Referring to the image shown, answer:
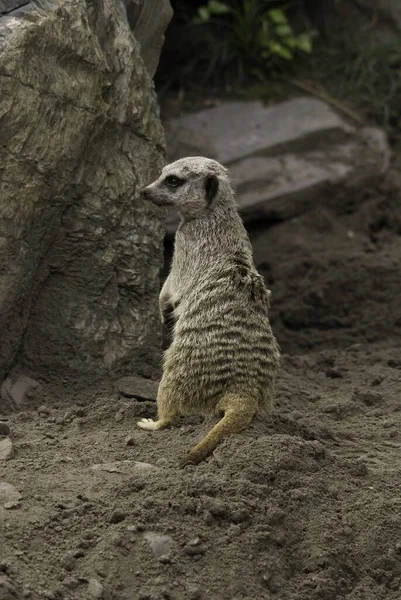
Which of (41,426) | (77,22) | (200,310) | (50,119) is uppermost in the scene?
(77,22)

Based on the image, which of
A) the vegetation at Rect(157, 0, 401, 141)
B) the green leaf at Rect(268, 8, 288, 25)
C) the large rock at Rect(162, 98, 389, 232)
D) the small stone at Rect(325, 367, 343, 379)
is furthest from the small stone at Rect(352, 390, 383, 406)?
the green leaf at Rect(268, 8, 288, 25)

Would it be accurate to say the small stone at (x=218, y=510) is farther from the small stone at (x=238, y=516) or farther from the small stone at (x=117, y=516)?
the small stone at (x=117, y=516)

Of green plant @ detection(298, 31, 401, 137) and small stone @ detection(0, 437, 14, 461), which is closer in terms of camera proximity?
small stone @ detection(0, 437, 14, 461)

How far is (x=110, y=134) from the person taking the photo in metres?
4.50

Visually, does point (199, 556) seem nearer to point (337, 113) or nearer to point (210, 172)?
point (210, 172)

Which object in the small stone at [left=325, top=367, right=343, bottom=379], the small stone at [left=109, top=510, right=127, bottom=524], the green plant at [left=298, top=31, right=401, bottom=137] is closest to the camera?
the small stone at [left=109, top=510, right=127, bottom=524]

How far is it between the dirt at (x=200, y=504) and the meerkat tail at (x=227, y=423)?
0.12ft

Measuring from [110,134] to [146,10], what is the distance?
649mm

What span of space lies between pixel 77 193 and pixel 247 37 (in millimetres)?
3269

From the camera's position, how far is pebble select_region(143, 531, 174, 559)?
319cm

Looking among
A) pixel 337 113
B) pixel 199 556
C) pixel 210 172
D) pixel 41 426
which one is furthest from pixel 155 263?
pixel 337 113

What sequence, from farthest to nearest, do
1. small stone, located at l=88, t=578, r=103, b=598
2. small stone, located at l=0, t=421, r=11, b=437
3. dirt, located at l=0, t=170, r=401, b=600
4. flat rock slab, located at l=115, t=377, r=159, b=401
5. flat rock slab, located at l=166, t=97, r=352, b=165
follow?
1. flat rock slab, located at l=166, t=97, r=352, b=165
2. flat rock slab, located at l=115, t=377, r=159, b=401
3. small stone, located at l=0, t=421, r=11, b=437
4. dirt, located at l=0, t=170, r=401, b=600
5. small stone, located at l=88, t=578, r=103, b=598

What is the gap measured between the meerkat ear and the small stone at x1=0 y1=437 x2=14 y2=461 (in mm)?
1232

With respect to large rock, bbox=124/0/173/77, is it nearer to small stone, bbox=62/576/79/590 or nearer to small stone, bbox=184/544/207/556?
small stone, bbox=184/544/207/556
